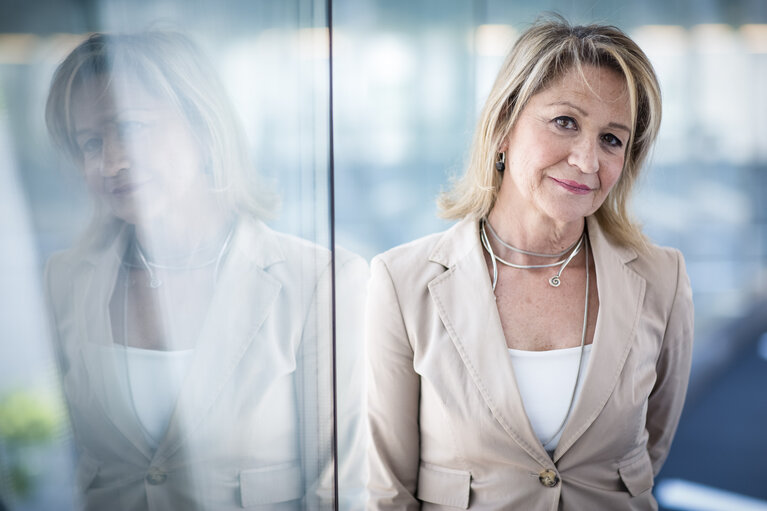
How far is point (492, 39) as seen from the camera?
147cm

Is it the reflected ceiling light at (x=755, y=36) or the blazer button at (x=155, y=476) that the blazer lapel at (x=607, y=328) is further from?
the reflected ceiling light at (x=755, y=36)

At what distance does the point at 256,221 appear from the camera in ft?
2.37

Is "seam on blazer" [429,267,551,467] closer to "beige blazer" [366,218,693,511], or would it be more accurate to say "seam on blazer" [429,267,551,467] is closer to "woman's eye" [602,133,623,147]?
"beige blazer" [366,218,693,511]

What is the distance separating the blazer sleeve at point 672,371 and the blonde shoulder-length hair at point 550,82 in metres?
0.12

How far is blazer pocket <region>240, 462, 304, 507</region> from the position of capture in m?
0.74

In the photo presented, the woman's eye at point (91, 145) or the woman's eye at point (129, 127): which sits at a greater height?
the woman's eye at point (129, 127)

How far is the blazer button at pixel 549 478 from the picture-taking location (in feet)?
3.17

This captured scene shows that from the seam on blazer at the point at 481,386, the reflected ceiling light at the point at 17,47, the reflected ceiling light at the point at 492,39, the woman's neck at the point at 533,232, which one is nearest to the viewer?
the reflected ceiling light at the point at 17,47

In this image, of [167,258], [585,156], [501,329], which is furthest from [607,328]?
[167,258]

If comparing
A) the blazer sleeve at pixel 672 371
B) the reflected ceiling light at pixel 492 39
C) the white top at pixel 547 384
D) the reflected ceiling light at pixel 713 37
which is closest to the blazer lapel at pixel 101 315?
the white top at pixel 547 384

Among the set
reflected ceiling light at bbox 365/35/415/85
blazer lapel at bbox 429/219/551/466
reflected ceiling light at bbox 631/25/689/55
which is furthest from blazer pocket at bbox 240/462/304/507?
reflected ceiling light at bbox 631/25/689/55

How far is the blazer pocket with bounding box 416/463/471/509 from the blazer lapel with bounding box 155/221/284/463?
44 centimetres

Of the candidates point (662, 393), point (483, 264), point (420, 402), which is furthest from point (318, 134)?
point (662, 393)

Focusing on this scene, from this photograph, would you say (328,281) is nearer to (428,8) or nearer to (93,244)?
(93,244)
